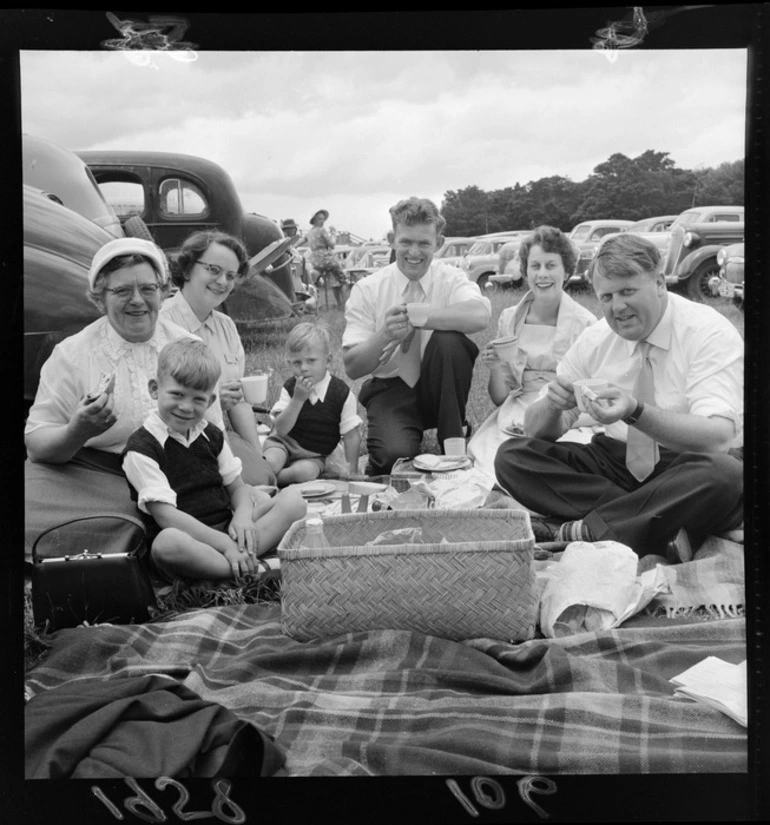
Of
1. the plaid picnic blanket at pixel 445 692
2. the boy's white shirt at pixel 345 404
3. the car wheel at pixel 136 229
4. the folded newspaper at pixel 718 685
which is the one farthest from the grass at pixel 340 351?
the folded newspaper at pixel 718 685

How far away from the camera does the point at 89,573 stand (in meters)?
3.04

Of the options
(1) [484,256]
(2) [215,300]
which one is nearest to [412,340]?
(1) [484,256]

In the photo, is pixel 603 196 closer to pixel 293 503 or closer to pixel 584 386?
pixel 584 386

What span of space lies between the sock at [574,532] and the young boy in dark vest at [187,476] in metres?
1.01

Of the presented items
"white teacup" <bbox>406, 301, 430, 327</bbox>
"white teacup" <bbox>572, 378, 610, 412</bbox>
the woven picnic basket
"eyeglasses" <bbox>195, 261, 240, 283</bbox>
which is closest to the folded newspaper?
the woven picnic basket

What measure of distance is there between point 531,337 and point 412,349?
39cm

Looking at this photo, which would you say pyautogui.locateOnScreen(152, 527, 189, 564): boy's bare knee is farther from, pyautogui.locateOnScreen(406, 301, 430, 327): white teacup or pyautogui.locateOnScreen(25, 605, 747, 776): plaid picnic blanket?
pyautogui.locateOnScreen(406, 301, 430, 327): white teacup

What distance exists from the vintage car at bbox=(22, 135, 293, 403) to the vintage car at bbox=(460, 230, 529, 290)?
41.3 inches

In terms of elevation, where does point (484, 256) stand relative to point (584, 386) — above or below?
above

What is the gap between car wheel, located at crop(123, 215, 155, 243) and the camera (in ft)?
10.1

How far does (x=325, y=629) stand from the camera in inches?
121

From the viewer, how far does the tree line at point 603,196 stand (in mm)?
2957

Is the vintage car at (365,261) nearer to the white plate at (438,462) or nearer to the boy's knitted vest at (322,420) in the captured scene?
the boy's knitted vest at (322,420)

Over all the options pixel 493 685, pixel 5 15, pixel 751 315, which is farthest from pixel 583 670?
pixel 5 15
